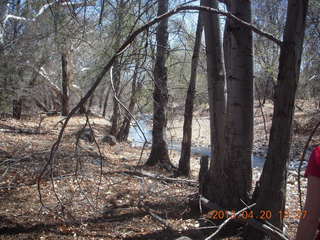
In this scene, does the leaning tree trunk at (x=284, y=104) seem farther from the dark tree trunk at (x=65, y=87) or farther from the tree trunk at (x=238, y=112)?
the dark tree trunk at (x=65, y=87)

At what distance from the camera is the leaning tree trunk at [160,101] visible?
261 inches

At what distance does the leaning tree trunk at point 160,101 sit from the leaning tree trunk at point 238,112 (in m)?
2.82

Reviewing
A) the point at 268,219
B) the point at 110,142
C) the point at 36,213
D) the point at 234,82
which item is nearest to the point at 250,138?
the point at 234,82

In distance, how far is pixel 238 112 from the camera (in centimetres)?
354

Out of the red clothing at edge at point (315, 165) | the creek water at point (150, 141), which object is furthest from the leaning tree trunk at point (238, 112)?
the red clothing at edge at point (315, 165)

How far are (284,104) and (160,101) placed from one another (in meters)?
4.29

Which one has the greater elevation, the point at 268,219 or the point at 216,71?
the point at 216,71

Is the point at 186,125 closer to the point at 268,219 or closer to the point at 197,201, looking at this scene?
the point at 197,201

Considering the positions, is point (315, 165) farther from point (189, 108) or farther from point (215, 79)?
point (189, 108)

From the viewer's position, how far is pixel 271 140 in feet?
9.21

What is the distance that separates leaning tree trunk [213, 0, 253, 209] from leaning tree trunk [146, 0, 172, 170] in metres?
2.82

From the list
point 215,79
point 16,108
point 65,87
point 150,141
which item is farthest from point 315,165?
point 65,87

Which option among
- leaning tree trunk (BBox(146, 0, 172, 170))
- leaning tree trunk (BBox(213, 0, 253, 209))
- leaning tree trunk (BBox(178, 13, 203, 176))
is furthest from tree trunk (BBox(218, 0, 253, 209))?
leaning tree trunk (BBox(146, 0, 172, 170))

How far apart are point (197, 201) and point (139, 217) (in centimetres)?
79
